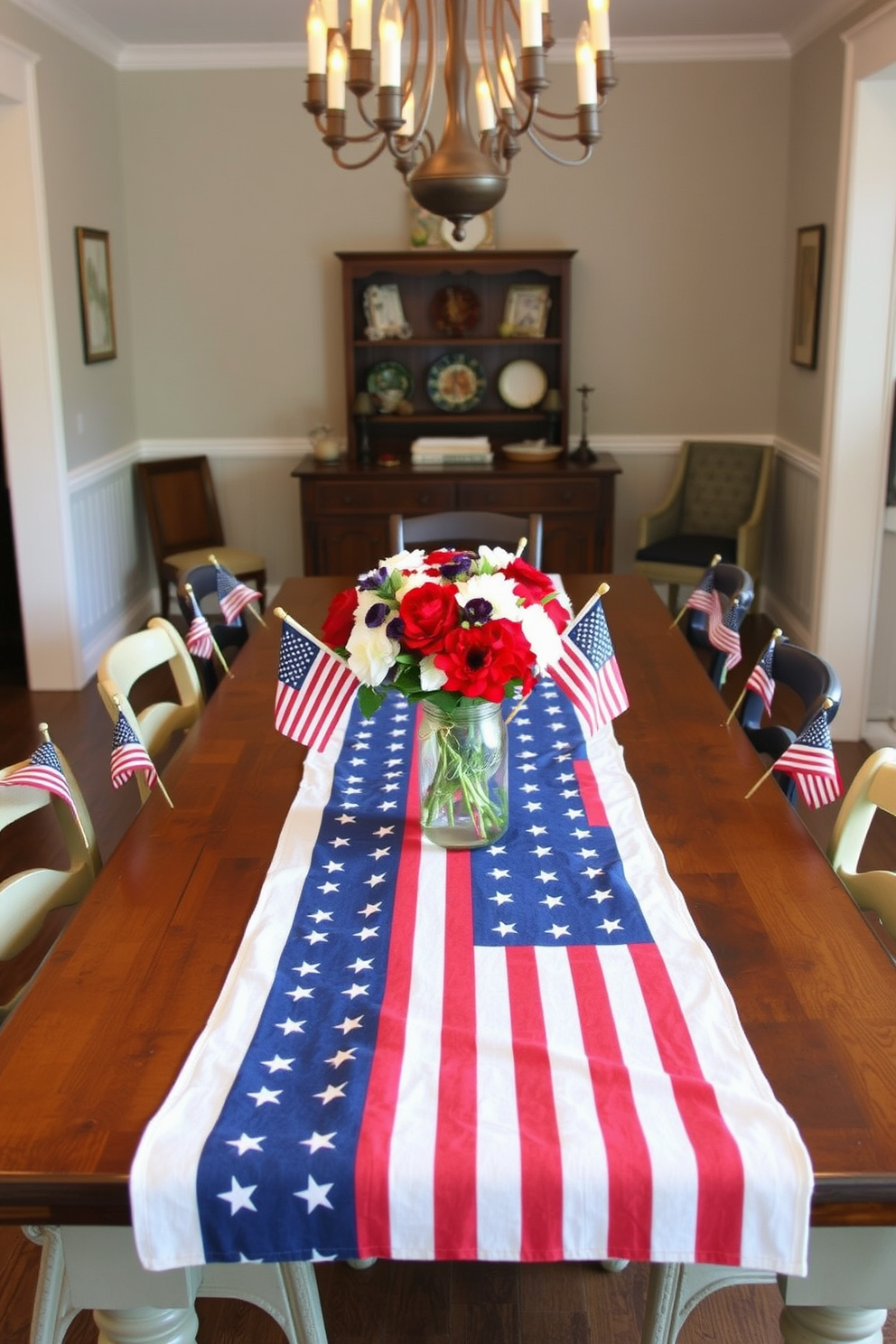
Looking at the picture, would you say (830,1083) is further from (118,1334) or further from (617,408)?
(617,408)

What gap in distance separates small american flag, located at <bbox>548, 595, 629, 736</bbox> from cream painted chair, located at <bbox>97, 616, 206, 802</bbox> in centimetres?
86

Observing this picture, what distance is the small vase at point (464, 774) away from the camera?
204 centimetres

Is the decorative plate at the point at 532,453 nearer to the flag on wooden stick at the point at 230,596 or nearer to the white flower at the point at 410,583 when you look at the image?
the flag on wooden stick at the point at 230,596

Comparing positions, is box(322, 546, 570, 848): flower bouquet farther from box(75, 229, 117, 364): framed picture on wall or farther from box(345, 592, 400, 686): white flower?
box(75, 229, 117, 364): framed picture on wall

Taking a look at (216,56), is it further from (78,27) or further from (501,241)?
(501,241)

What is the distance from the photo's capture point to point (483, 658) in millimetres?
1942

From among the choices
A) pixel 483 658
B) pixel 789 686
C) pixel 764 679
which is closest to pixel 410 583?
pixel 483 658

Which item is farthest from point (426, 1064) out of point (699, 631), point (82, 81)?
point (82, 81)

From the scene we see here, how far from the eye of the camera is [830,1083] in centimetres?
150

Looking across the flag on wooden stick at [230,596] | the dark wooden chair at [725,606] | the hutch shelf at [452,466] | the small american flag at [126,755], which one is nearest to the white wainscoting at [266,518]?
the hutch shelf at [452,466]

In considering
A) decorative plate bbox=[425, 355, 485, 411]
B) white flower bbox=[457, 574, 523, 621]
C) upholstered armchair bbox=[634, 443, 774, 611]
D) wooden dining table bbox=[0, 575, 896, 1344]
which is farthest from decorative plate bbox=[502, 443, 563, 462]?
white flower bbox=[457, 574, 523, 621]

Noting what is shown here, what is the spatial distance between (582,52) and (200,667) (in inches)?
69.0

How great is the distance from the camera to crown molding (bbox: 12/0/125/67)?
197 inches

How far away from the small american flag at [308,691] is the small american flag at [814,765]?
798 millimetres
